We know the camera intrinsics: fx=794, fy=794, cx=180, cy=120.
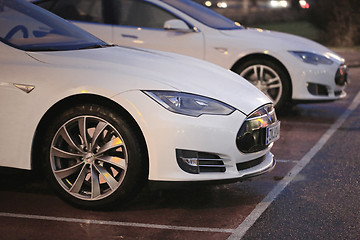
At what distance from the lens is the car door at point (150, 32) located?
9.85 metres

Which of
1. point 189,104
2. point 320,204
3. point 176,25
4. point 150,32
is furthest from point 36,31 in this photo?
point 150,32

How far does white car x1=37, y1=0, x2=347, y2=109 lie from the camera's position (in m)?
9.70

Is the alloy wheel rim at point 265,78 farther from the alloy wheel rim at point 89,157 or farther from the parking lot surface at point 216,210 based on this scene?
the alloy wheel rim at point 89,157

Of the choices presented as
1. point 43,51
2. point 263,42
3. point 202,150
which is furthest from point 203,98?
point 263,42

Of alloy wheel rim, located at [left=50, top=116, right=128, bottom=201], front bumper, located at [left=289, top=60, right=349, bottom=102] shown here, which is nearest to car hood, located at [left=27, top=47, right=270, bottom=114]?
alloy wheel rim, located at [left=50, top=116, right=128, bottom=201]

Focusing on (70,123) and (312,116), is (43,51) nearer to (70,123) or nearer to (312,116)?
(70,123)

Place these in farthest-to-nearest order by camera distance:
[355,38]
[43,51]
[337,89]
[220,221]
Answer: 1. [355,38]
2. [337,89]
3. [43,51]
4. [220,221]

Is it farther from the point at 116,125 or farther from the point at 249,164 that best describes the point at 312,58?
the point at 116,125

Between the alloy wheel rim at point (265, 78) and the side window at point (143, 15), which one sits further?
the side window at point (143, 15)

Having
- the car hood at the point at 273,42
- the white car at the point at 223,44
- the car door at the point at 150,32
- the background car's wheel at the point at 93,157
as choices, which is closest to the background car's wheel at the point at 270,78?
the white car at the point at 223,44

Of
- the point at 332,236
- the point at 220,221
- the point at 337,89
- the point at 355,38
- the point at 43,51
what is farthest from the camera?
the point at 355,38

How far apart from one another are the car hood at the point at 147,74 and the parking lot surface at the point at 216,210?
2.23ft

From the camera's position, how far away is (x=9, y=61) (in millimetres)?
5617

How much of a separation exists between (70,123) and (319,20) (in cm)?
1772
